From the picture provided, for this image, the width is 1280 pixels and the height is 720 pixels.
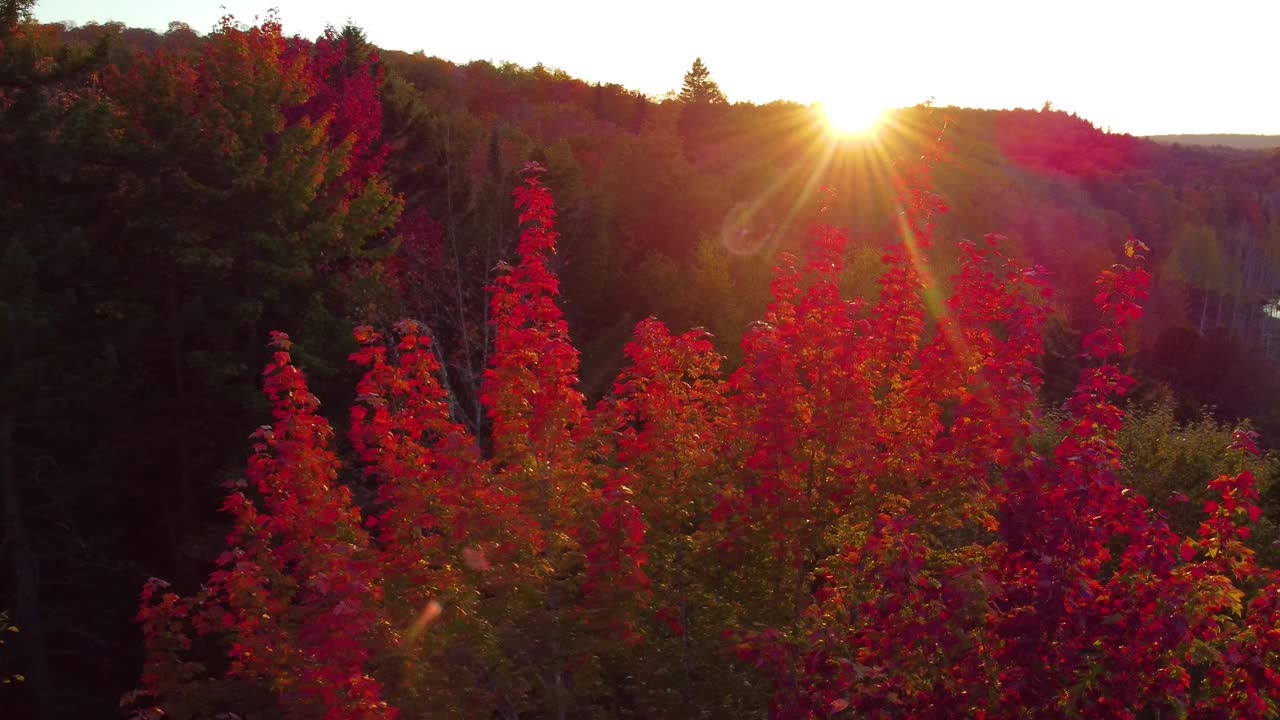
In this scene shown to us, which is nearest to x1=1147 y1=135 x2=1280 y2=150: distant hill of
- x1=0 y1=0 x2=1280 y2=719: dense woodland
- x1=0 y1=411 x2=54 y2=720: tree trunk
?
x1=0 y1=0 x2=1280 y2=719: dense woodland

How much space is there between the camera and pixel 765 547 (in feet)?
28.4

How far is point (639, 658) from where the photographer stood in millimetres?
9172

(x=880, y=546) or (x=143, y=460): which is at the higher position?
(x=880, y=546)

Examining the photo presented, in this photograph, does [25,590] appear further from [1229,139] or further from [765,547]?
[1229,139]

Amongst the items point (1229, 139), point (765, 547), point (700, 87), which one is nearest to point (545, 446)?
point (765, 547)

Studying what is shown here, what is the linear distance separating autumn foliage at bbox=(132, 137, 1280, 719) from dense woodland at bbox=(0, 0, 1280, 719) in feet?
0.13

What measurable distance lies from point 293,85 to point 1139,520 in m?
22.2

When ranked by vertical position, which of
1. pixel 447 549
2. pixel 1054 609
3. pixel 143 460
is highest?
pixel 1054 609

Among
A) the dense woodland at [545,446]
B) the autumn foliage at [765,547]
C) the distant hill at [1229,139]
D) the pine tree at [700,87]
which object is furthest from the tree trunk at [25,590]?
the distant hill at [1229,139]

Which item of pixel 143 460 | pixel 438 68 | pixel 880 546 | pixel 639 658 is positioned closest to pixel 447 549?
pixel 639 658

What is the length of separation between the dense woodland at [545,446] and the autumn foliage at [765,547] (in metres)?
0.04

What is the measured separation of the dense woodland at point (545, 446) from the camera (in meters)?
6.21

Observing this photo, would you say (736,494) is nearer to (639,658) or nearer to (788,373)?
(788,373)

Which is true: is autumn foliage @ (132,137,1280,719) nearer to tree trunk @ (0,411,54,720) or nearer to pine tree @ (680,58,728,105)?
tree trunk @ (0,411,54,720)
